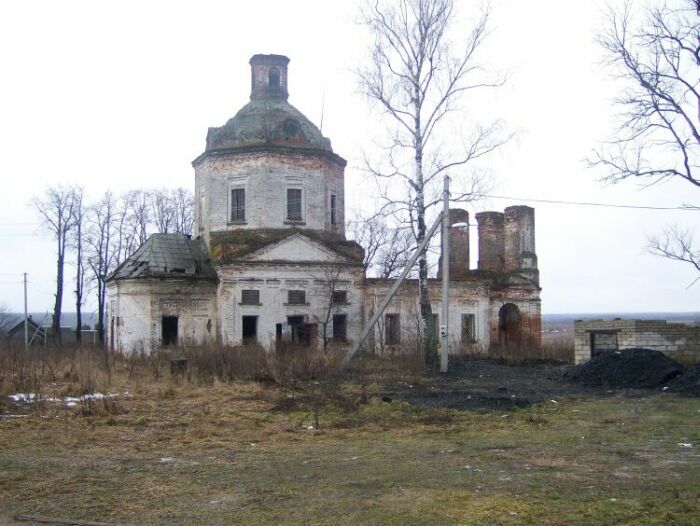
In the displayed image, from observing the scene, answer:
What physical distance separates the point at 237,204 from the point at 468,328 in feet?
37.7

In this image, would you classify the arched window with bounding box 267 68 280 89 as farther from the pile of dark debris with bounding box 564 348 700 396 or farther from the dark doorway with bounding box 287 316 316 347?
the pile of dark debris with bounding box 564 348 700 396

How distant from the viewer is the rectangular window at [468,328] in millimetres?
31105

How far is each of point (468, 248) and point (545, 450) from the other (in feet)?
77.1

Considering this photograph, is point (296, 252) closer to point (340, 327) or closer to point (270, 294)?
point (270, 294)

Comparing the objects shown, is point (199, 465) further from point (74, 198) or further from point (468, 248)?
point (74, 198)

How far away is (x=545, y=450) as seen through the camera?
8.95m

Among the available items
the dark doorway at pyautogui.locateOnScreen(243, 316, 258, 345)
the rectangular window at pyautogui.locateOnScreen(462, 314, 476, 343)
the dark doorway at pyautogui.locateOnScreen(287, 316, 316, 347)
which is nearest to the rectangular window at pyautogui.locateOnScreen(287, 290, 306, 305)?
the dark doorway at pyautogui.locateOnScreen(287, 316, 316, 347)

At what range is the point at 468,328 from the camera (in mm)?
31344

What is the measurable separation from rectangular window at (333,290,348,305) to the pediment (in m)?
1.29

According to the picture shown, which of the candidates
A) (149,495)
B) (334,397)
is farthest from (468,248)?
(149,495)

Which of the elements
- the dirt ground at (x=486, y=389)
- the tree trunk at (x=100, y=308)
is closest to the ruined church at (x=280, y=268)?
the dirt ground at (x=486, y=389)

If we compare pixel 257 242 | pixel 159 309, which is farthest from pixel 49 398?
pixel 257 242

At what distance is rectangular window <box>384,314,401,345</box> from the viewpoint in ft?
98.9

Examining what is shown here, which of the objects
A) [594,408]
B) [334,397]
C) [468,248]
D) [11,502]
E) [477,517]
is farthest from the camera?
→ [468,248]
